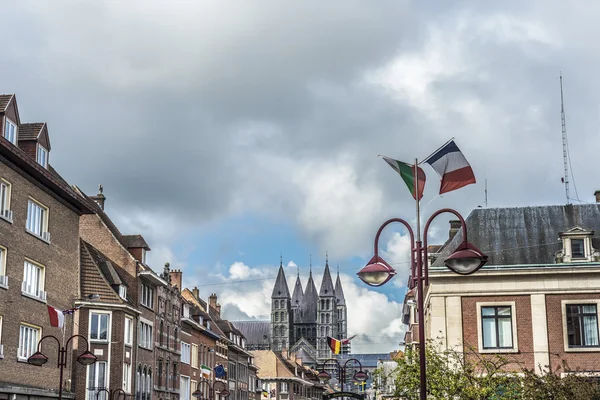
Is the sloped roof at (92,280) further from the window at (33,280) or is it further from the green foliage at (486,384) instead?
the green foliage at (486,384)

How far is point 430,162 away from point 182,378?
177 feet

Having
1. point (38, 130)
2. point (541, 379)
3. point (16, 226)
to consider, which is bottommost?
point (541, 379)

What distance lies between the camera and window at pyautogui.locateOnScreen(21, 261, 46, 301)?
110ft

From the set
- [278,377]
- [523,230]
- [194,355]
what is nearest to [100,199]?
[194,355]

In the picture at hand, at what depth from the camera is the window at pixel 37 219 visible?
34.1 m

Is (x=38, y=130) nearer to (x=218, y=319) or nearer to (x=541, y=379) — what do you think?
(x=541, y=379)

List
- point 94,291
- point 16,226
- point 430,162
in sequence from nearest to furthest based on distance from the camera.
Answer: point 430,162
point 16,226
point 94,291

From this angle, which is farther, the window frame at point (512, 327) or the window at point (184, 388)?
the window at point (184, 388)

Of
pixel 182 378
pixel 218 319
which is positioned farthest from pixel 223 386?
pixel 182 378

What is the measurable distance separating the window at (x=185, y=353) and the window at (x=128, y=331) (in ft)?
53.0

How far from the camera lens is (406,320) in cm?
9012

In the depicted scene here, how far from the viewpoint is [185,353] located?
71.8m

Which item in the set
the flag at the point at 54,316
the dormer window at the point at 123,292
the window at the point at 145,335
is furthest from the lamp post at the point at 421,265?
the window at the point at 145,335

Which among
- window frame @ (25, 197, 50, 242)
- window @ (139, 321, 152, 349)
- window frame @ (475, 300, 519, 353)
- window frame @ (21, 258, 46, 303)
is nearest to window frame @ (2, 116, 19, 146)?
window frame @ (25, 197, 50, 242)
